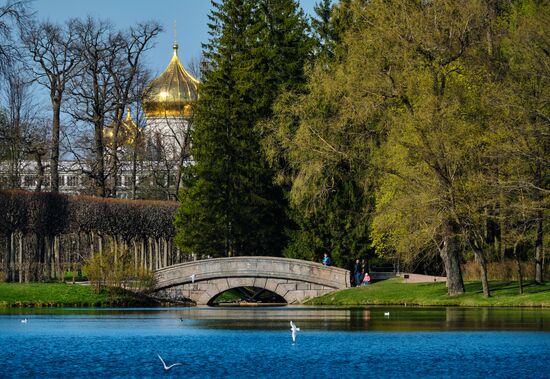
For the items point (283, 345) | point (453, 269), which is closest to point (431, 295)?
point (453, 269)

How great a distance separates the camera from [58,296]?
2243 inches

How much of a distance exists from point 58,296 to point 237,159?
15.3 metres

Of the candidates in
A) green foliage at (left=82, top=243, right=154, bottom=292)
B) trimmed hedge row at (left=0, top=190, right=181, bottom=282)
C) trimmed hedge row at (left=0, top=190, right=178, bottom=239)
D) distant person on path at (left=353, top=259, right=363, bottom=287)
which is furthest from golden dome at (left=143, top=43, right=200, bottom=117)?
green foliage at (left=82, top=243, right=154, bottom=292)

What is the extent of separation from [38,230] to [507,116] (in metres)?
23.9

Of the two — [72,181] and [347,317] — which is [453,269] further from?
[72,181]

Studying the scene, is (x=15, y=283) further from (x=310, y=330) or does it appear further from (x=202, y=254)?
(x=310, y=330)

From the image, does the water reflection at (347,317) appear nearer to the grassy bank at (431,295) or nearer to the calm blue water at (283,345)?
the calm blue water at (283,345)

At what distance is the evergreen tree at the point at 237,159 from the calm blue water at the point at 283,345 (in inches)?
788

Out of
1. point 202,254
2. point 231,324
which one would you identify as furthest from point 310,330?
point 202,254

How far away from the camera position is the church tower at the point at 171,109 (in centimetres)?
8488

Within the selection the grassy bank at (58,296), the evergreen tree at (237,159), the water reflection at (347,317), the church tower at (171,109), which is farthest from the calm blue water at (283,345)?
the church tower at (171,109)

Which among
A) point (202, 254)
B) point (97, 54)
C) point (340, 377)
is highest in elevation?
point (97, 54)

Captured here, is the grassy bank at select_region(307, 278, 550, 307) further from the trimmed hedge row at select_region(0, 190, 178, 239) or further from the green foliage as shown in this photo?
the trimmed hedge row at select_region(0, 190, 178, 239)

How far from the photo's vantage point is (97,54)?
74.1 m
